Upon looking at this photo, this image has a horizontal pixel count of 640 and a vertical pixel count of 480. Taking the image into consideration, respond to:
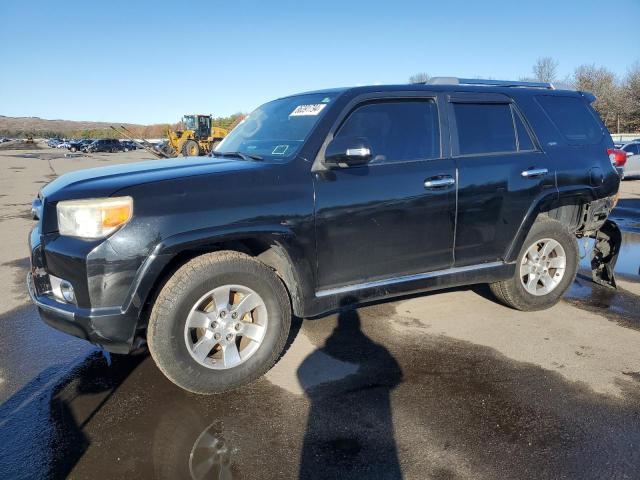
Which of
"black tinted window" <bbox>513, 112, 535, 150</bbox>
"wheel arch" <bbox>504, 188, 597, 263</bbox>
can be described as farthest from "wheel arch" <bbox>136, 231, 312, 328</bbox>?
"black tinted window" <bbox>513, 112, 535, 150</bbox>

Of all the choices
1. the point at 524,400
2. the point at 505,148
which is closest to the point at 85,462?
the point at 524,400

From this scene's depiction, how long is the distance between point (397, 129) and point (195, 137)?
3176 centimetres

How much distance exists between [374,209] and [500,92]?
186 cm

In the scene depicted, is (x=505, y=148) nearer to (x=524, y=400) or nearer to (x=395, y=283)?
(x=395, y=283)

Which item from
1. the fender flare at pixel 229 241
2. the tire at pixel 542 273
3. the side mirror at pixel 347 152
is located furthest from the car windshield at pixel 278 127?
the tire at pixel 542 273

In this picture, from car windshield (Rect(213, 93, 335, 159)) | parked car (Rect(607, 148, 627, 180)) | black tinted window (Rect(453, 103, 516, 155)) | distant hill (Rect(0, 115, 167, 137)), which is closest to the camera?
car windshield (Rect(213, 93, 335, 159))

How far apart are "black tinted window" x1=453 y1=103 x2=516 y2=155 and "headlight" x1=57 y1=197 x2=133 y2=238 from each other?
2.60 metres

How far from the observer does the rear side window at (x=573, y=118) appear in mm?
4504

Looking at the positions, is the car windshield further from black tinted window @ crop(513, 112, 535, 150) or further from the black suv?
black tinted window @ crop(513, 112, 535, 150)

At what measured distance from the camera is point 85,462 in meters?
2.47

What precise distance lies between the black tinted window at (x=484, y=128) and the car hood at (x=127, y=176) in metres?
1.75

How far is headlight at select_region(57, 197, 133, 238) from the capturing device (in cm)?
272

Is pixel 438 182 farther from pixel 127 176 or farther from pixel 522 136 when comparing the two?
pixel 127 176

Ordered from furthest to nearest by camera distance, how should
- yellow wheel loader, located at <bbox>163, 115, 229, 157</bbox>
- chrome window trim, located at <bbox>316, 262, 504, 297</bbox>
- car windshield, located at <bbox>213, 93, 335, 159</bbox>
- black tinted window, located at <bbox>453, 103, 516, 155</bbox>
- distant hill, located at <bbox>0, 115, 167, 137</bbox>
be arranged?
distant hill, located at <bbox>0, 115, 167, 137</bbox> < yellow wheel loader, located at <bbox>163, 115, 229, 157</bbox> < black tinted window, located at <bbox>453, 103, 516, 155</bbox> < car windshield, located at <bbox>213, 93, 335, 159</bbox> < chrome window trim, located at <bbox>316, 262, 504, 297</bbox>
